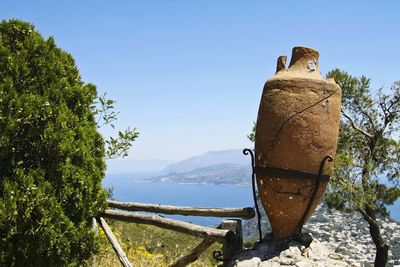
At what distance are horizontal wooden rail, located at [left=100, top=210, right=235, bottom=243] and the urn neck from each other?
6.77 feet

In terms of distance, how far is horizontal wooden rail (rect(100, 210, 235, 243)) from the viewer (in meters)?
4.93

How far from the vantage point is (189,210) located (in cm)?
602

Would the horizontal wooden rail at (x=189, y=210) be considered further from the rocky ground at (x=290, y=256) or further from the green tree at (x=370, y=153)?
the green tree at (x=370, y=153)

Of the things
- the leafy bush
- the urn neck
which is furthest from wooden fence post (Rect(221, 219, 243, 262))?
the urn neck

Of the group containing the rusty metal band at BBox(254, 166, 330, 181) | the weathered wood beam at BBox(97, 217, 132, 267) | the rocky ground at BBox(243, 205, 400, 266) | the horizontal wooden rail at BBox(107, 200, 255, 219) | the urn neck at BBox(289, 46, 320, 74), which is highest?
the urn neck at BBox(289, 46, 320, 74)

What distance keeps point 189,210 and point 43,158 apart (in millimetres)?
2188

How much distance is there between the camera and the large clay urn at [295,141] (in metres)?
4.50

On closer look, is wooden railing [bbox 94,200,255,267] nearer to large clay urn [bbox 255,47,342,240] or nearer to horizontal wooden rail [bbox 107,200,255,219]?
horizontal wooden rail [bbox 107,200,255,219]

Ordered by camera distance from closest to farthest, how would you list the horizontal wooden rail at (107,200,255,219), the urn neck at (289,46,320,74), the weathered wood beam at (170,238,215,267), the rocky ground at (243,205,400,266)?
1. the urn neck at (289,46,320,74)
2. the weathered wood beam at (170,238,215,267)
3. the horizontal wooden rail at (107,200,255,219)
4. the rocky ground at (243,205,400,266)

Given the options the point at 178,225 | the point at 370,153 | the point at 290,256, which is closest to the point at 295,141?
the point at 290,256

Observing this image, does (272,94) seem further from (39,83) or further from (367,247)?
(367,247)

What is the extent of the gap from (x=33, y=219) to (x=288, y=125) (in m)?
2.92

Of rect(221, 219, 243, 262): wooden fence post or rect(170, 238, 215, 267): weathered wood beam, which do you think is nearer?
rect(221, 219, 243, 262): wooden fence post

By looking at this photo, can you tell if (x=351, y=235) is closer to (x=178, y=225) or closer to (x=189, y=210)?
(x=189, y=210)
